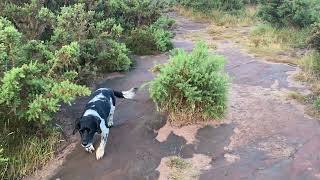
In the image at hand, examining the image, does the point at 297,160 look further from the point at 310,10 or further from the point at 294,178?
the point at 310,10

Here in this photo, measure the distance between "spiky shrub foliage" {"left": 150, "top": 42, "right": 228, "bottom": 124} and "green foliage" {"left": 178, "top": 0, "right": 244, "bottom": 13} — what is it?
29.2 feet

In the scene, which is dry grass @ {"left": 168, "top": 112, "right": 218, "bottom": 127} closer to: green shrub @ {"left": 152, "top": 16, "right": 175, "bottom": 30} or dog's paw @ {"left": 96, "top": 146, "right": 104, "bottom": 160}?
dog's paw @ {"left": 96, "top": 146, "right": 104, "bottom": 160}

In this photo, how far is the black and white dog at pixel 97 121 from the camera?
18.8ft

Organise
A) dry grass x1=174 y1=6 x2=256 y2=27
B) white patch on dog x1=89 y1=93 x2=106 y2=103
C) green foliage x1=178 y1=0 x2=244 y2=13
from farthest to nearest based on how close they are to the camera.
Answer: green foliage x1=178 y1=0 x2=244 y2=13 < dry grass x1=174 y1=6 x2=256 y2=27 < white patch on dog x1=89 y1=93 x2=106 y2=103

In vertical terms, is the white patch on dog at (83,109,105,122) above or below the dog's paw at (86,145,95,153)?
above

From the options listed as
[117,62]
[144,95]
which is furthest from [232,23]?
[144,95]

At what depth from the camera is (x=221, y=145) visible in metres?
6.09

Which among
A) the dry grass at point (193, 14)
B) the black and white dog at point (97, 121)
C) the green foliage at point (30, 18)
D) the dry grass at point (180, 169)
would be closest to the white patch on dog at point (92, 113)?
the black and white dog at point (97, 121)

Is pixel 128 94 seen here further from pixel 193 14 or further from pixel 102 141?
pixel 193 14

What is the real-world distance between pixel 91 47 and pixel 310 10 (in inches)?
261

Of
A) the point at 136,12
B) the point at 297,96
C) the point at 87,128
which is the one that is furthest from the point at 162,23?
the point at 87,128

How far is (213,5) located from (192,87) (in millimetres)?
9511

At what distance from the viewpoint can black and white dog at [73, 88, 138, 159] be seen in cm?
573

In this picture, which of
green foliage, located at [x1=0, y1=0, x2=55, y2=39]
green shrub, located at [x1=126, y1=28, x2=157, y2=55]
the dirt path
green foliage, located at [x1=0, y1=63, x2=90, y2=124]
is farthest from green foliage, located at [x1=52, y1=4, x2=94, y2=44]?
green shrub, located at [x1=126, y1=28, x2=157, y2=55]
